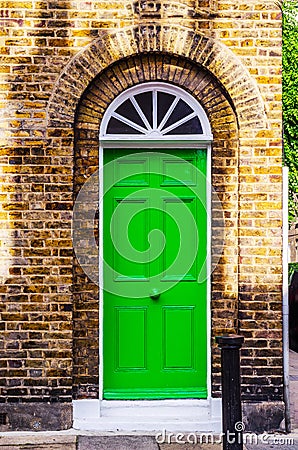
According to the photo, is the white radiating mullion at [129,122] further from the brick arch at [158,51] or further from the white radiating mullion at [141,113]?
the brick arch at [158,51]

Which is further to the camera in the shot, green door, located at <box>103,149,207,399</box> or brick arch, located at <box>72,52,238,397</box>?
green door, located at <box>103,149,207,399</box>

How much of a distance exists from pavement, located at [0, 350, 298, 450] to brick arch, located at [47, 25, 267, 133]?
9.08ft

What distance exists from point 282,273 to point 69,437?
7.94ft

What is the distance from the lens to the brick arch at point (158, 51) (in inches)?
256

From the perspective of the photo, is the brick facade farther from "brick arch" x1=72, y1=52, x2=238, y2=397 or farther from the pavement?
the pavement

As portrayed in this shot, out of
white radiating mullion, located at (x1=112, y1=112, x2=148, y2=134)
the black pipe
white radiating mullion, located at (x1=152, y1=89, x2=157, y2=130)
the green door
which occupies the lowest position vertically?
the black pipe

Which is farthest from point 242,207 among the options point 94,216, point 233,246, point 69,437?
point 69,437

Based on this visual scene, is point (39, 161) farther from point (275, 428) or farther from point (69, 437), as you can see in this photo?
point (275, 428)

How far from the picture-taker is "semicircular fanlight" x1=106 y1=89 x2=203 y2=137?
668 centimetres

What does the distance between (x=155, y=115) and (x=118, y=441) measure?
296 cm

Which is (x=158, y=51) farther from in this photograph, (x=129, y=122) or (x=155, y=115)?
(x=129, y=122)

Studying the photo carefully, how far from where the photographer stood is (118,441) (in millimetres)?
6215

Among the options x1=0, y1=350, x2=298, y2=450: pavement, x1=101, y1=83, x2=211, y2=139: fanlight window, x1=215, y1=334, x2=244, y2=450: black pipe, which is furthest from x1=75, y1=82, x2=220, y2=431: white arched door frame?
x1=215, y1=334, x2=244, y2=450: black pipe

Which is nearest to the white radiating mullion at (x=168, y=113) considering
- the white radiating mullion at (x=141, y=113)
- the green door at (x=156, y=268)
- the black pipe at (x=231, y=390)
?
the white radiating mullion at (x=141, y=113)
